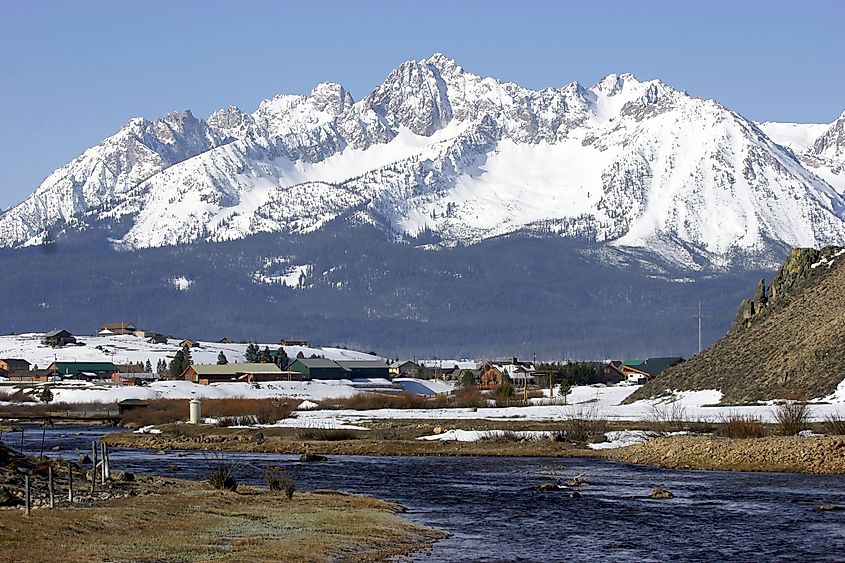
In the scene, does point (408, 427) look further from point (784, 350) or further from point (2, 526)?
point (2, 526)

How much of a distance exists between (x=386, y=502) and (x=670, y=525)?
11.4 meters

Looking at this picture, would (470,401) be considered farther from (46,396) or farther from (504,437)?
(46,396)

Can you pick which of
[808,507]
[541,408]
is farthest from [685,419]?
[808,507]

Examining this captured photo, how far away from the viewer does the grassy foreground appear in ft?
116

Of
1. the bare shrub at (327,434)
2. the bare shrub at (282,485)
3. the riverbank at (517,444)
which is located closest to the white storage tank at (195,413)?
the riverbank at (517,444)

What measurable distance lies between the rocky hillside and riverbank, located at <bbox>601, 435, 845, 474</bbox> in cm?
2755

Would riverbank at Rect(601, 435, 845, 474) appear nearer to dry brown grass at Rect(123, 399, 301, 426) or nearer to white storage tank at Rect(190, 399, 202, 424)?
dry brown grass at Rect(123, 399, 301, 426)

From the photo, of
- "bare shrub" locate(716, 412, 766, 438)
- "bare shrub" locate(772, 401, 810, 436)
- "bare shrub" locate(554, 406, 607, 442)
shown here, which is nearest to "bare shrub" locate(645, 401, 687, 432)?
"bare shrub" locate(554, 406, 607, 442)

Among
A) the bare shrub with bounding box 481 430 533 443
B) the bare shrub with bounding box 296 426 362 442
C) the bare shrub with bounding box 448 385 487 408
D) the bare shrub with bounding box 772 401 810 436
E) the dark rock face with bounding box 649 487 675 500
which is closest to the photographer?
the dark rock face with bounding box 649 487 675 500

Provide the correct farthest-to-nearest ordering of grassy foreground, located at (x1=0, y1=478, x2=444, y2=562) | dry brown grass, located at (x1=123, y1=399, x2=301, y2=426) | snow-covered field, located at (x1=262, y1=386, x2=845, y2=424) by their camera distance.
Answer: dry brown grass, located at (x1=123, y1=399, x2=301, y2=426) < snow-covered field, located at (x1=262, y1=386, x2=845, y2=424) < grassy foreground, located at (x1=0, y1=478, x2=444, y2=562)

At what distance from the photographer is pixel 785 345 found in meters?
107

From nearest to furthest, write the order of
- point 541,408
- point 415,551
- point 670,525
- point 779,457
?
point 415,551 → point 670,525 → point 779,457 → point 541,408

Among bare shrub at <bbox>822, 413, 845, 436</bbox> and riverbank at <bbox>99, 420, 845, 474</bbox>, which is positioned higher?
bare shrub at <bbox>822, 413, 845, 436</bbox>

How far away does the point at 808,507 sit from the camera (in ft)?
165
